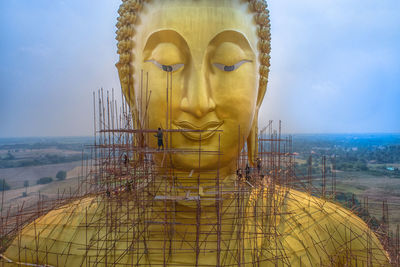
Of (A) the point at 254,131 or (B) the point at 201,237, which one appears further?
A: (A) the point at 254,131

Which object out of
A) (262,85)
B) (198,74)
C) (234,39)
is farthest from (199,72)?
(262,85)

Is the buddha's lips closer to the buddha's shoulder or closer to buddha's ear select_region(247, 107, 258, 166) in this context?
buddha's ear select_region(247, 107, 258, 166)

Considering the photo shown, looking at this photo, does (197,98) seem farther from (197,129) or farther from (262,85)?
(262,85)

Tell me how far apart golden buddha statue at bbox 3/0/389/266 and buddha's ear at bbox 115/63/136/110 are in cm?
2

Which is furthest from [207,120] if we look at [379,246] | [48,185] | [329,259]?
[48,185]

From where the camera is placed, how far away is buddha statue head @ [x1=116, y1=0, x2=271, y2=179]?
3590mm

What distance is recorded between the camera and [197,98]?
348cm

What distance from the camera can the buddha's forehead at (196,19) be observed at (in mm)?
3594

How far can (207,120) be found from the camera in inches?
143

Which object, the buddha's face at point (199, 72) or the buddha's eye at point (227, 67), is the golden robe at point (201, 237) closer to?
the buddha's face at point (199, 72)

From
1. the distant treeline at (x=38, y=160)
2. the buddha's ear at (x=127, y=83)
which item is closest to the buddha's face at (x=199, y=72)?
the buddha's ear at (x=127, y=83)

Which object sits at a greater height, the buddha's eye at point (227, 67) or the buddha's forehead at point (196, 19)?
the buddha's forehead at point (196, 19)

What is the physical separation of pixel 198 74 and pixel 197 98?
0.28 metres

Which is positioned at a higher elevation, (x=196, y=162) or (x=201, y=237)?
(x=196, y=162)
